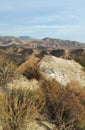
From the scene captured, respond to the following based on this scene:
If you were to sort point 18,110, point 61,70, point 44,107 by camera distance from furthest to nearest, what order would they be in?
1. point 61,70
2. point 44,107
3. point 18,110

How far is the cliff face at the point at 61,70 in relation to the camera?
22844mm

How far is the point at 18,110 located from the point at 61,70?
10810mm

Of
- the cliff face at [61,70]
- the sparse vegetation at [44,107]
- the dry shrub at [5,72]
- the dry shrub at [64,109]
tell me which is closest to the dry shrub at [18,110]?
the sparse vegetation at [44,107]

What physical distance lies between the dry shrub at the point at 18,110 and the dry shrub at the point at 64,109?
40.7 inches

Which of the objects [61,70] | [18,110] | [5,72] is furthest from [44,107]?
[61,70]

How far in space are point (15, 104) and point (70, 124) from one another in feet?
9.84

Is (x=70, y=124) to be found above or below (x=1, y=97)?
below

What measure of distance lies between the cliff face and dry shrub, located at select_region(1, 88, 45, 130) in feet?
23.7

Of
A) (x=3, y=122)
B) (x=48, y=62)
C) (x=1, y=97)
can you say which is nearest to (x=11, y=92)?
(x=1, y=97)

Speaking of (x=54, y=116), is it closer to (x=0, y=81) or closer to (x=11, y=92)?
(x=11, y=92)

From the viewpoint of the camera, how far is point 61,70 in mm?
24250

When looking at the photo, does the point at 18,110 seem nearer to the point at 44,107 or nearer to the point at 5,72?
the point at 44,107

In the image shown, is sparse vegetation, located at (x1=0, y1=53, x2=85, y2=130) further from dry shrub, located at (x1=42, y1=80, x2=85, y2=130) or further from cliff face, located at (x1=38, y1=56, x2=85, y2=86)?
cliff face, located at (x1=38, y1=56, x2=85, y2=86)

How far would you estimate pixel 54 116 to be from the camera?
15875mm
